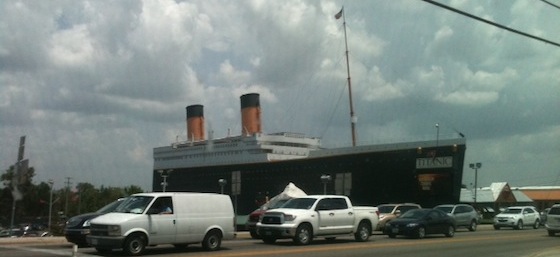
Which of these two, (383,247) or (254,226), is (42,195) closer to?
(254,226)

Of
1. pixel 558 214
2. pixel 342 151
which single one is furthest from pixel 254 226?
pixel 342 151

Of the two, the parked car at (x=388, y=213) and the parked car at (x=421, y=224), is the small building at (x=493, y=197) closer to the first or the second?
the parked car at (x=388, y=213)

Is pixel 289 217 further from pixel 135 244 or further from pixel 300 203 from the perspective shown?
pixel 135 244

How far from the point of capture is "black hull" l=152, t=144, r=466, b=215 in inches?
2195

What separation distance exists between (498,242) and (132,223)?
14021mm

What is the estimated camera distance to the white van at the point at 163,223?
1516 cm

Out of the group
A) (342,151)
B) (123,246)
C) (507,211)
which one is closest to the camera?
(123,246)

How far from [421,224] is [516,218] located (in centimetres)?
1523

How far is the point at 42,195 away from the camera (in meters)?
79.9

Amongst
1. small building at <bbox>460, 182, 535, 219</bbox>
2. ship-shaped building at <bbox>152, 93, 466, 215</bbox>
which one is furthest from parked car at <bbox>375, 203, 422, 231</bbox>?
small building at <bbox>460, 182, 535, 219</bbox>

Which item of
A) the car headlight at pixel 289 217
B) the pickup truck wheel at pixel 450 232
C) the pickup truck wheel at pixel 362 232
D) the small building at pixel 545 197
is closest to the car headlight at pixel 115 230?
the car headlight at pixel 289 217

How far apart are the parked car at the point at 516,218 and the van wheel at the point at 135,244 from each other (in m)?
27.4

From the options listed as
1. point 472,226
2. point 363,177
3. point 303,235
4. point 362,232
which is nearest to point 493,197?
point 363,177

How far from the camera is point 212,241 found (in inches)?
675
